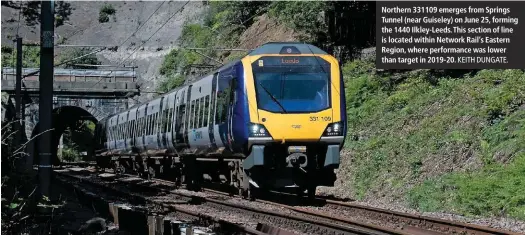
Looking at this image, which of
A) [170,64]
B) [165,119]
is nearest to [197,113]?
[165,119]

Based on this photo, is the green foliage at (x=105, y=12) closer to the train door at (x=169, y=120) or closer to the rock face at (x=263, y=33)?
the rock face at (x=263, y=33)

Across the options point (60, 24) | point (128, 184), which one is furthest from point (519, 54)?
point (60, 24)

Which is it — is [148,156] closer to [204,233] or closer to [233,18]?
[204,233]

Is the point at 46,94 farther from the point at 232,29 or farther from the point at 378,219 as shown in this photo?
the point at 232,29

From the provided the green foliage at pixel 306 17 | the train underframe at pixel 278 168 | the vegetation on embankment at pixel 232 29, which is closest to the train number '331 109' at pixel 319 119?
the train underframe at pixel 278 168

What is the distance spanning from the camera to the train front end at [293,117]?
1522 cm

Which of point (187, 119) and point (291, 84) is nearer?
point (291, 84)

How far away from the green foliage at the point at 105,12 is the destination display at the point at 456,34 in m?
71.2

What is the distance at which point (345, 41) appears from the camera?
32.1 m

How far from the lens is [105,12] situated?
93125 millimetres

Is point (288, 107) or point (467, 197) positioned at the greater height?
point (288, 107)

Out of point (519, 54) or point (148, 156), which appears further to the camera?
point (148, 156)

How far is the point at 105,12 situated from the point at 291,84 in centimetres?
8089

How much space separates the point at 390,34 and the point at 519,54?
3903 millimetres
